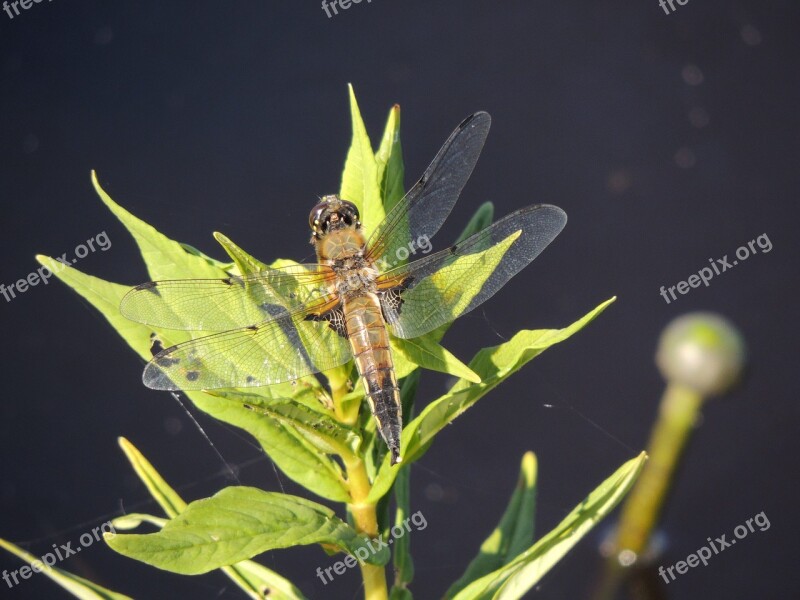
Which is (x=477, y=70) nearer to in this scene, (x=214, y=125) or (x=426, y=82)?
(x=426, y=82)

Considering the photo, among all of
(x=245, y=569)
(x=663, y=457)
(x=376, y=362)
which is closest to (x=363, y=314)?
(x=376, y=362)

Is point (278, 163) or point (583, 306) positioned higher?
point (278, 163)

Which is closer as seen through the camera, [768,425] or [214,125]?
[768,425]

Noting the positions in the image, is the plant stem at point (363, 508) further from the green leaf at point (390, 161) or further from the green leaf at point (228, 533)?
the green leaf at point (390, 161)

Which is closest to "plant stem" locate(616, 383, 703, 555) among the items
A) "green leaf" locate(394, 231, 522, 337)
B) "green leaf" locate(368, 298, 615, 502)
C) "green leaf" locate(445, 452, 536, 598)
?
"green leaf" locate(445, 452, 536, 598)

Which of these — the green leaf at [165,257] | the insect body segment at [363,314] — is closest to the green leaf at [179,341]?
the green leaf at [165,257]

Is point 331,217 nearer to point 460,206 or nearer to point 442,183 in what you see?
point 442,183

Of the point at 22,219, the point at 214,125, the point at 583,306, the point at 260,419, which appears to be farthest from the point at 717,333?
the point at 22,219

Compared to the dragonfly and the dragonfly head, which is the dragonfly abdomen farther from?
the dragonfly head
